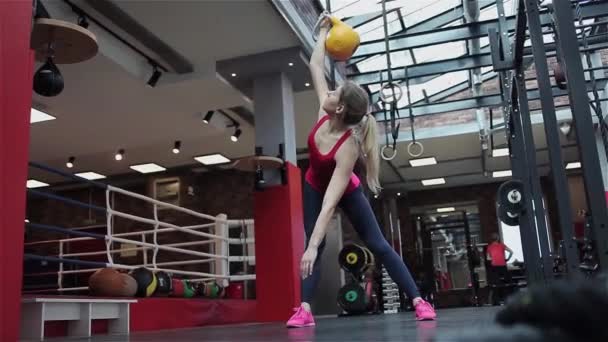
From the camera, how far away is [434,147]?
31.0 ft

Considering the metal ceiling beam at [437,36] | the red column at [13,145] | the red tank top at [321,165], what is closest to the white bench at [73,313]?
the red column at [13,145]

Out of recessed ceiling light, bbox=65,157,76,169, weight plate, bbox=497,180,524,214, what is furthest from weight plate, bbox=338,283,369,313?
recessed ceiling light, bbox=65,157,76,169

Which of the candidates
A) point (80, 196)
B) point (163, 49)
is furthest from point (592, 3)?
point (80, 196)

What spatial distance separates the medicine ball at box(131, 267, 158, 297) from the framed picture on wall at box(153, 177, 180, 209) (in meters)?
5.42

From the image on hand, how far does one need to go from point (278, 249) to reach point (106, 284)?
1924 mm

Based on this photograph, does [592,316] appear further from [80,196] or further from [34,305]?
[80,196]

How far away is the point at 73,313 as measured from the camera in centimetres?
341

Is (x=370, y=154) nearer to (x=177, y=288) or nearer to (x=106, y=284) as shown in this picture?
(x=106, y=284)

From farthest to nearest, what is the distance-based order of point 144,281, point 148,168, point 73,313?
point 148,168, point 144,281, point 73,313

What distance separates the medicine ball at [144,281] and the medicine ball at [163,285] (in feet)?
0.44

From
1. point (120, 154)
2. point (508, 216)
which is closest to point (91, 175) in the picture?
point (120, 154)

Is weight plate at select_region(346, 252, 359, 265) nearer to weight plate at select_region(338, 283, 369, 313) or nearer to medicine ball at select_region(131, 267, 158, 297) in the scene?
weight plate at select_region(338, 283, 369, 313)

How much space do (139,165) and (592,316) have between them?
9.31m

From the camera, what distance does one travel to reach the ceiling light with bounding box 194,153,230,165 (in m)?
9.28
